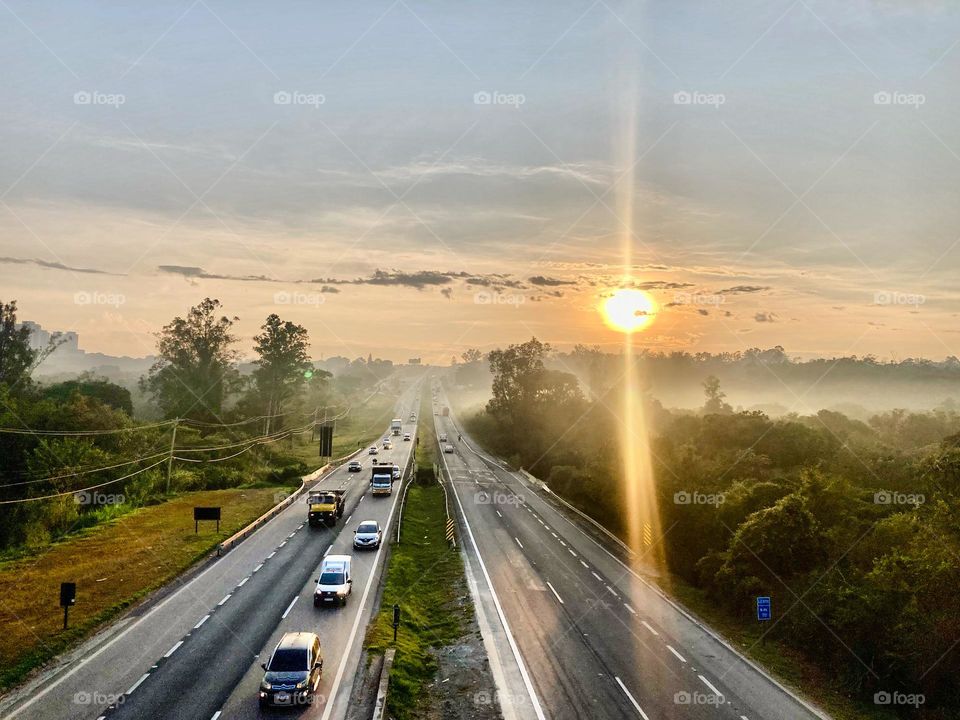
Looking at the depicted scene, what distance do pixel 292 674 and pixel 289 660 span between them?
1.88 ft

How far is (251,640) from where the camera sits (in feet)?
84.8

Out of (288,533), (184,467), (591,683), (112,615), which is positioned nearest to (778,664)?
(591,683)

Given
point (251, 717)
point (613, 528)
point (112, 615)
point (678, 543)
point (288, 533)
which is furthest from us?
point (613, 528)

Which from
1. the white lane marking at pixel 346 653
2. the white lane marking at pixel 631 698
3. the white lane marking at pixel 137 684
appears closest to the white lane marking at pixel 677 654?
the white lane marking at pixel 631 698

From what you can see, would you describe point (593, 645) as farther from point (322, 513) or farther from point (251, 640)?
point (322, 513)

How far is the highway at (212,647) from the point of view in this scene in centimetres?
2009

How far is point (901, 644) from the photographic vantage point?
2427 centimetres

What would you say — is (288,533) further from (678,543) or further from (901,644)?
(901,644)

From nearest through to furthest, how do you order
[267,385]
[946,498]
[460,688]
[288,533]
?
[460,688] → [946,498] → [288,533] → [267,385]

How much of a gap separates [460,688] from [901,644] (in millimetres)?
16821

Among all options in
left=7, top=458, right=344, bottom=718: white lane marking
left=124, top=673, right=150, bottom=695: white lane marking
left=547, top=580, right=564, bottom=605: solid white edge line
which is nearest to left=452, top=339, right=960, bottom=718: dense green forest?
left=547, top=580, right=564, bottom=605: solid white edge line

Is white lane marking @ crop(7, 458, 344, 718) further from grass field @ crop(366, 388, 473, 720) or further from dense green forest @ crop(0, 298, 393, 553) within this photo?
dense green forest @ crop(0, 298, 393, 553)

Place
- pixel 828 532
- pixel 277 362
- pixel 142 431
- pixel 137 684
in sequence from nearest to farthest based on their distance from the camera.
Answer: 1. pixel 137 684
2. pixel 828 532
3. pixel 142 431
4. pixel 277 362

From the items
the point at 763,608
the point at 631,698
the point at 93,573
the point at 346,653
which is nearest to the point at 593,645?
the point at 631,698
